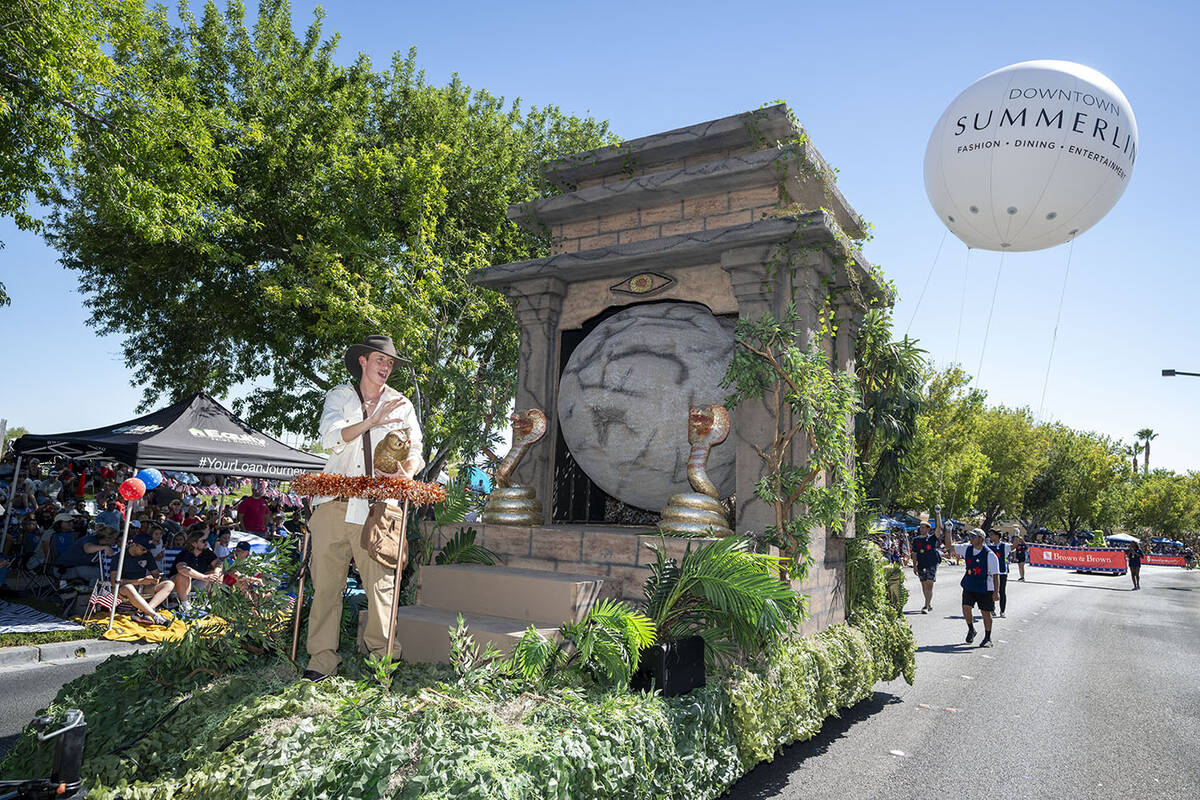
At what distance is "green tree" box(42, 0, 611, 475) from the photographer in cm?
1398

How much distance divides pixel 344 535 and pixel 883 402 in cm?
600

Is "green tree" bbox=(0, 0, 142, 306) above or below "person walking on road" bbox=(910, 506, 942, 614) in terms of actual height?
above

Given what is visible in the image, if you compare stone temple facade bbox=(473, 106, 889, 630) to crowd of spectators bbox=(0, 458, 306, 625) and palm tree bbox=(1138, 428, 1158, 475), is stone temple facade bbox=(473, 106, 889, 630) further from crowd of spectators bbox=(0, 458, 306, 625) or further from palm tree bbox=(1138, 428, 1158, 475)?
palm tree bbox=(1138, 428, 1158, 475)

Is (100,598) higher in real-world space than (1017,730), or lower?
lower

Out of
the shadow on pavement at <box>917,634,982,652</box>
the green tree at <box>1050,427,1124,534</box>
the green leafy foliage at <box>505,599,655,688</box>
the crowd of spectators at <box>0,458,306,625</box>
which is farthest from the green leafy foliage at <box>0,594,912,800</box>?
the green tree at <box>1050,427,1124,534</box>

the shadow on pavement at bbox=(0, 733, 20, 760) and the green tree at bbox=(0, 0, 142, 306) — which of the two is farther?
the green tree at bbox=(0, 0, 142, 306)

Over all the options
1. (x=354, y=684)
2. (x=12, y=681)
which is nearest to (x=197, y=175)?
(x=12, y=681)

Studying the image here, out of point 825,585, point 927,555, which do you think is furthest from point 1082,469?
point 825,585

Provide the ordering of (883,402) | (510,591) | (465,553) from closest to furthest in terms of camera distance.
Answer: (510,591)
(465,553)
(883,402)

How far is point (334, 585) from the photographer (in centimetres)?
426

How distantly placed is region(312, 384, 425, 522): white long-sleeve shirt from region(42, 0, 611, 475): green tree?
813cm

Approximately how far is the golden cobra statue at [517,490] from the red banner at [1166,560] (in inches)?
2253

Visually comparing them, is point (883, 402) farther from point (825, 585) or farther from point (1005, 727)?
point (1005, 727)

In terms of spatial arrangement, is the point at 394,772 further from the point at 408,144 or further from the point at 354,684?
the point at 408,144
